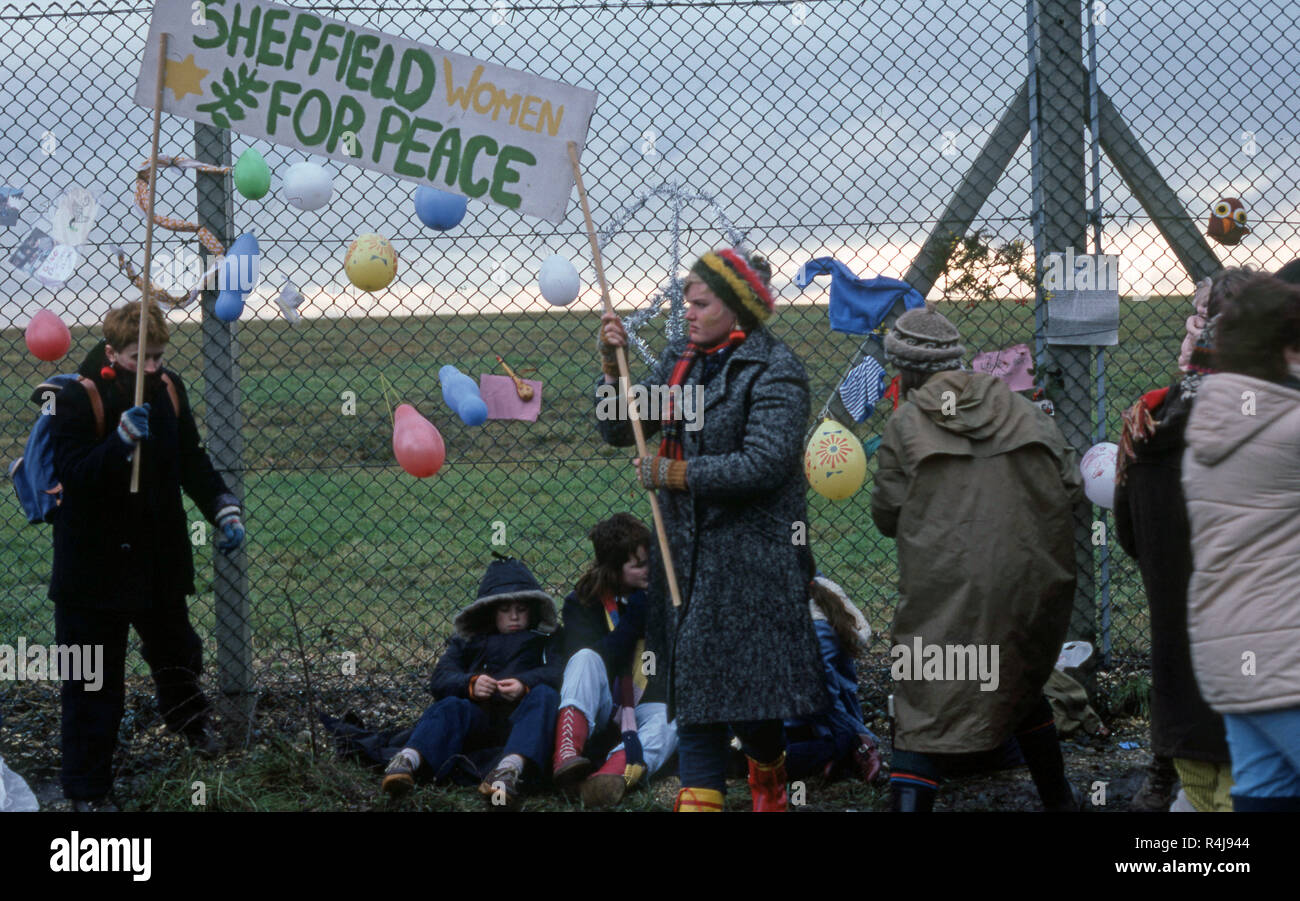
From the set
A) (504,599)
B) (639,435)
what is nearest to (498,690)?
(504,599)

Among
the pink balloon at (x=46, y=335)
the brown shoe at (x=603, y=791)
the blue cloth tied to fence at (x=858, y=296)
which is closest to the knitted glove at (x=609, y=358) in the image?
the blue cloth tied to fence at (x=858, y=296)

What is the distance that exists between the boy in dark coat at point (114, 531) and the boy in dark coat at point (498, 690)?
0.81 meters

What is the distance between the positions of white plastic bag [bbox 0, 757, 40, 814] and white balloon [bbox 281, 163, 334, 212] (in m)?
2.04

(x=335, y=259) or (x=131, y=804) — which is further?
(x=335, y=259)

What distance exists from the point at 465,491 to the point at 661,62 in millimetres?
6708

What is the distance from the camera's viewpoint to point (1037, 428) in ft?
11.5

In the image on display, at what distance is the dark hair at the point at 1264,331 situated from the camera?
269 centimetres

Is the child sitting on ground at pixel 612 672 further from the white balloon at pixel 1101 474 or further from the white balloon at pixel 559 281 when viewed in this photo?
the white balloon at pixel 1101 474

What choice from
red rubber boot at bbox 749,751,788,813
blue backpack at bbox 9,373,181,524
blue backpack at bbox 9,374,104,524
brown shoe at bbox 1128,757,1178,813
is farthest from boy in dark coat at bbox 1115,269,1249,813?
blue backpack at bbox 9,374,104,524

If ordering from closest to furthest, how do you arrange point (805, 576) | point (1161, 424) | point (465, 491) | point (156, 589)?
1. point (1161, 424)
2. point (805, 576)
3. point (156, 589)
4. point (465, 491)

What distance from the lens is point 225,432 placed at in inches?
175

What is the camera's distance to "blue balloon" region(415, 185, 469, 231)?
4211 mm
